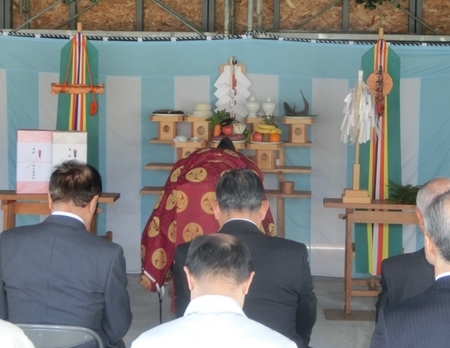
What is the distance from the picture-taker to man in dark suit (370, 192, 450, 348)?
5.65 ft

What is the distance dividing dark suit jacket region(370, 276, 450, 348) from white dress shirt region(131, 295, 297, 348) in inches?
8.9

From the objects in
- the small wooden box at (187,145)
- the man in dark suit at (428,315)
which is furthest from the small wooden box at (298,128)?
the man in dark suit at (428,315)

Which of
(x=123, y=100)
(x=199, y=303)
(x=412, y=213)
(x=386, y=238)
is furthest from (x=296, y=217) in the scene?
(x=199, y=303)

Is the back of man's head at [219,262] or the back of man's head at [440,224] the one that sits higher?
the back of man's head at [440,224]

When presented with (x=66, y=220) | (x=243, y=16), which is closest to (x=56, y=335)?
(x=66, y=220)

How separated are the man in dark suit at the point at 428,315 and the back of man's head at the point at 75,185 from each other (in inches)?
53.2

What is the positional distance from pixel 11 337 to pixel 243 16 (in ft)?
18.0

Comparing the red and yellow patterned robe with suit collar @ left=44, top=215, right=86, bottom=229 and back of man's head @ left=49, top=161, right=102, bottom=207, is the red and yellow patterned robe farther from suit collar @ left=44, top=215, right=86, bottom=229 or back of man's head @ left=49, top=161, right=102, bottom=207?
suit collar @ left=44, top=215, right=86, bottom=229

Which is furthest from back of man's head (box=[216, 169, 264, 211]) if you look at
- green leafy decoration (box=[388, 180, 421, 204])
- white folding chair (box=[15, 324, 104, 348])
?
green leafy decoration (box=[388, 180, 421, 204])

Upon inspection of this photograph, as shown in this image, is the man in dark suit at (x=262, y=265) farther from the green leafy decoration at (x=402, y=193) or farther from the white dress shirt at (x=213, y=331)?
the green leafy decoration at (x=402, y=193)

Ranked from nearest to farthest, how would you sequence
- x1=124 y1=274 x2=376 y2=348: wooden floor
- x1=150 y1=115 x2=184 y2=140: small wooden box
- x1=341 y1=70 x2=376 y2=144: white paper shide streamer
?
x1=124 y1=274 x2=376 y2=348: wooden floor < x1=341 y1=70 x2=376 y2=144: white paper shide streamer < x1=150 y1=115 x2=184 y2=140: small wooden box

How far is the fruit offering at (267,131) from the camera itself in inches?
223

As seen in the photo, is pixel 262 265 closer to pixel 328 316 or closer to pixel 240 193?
pixel 240 193

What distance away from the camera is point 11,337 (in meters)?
1.79
